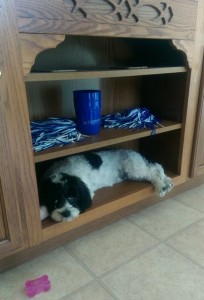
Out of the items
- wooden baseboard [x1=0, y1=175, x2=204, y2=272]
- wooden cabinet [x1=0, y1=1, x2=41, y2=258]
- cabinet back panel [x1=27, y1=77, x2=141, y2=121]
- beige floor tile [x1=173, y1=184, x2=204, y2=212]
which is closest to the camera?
wooden cabinet [x1=0, y1=1, x2=41, y2=258]

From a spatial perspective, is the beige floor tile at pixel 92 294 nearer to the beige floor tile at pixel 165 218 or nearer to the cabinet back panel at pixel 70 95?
the beige floor tile at pixel 165 218

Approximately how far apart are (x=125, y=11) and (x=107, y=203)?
0.58 m

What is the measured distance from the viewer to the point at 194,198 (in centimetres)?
119

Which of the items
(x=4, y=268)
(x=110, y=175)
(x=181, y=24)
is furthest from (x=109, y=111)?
(x=4, y=268)

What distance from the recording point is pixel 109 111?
3.73 feet

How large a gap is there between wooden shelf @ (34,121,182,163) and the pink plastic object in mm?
343

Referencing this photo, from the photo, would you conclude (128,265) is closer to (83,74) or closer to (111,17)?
(83,74)

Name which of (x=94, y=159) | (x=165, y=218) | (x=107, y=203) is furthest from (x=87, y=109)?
(x=165, y=218)

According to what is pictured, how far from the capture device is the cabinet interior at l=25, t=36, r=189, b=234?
2.94 ft

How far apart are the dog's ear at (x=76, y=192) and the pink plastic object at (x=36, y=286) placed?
0.72 feet

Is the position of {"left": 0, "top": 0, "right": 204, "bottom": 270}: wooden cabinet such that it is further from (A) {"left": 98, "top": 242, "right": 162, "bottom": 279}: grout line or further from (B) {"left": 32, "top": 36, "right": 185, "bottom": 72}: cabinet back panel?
(A) {"left": 98, "top": 242, "right": 162, "bottom": 279}: grout line

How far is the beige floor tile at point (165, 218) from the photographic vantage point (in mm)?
976

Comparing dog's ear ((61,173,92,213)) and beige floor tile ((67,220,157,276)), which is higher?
dog's ear ((61,173,92,213))

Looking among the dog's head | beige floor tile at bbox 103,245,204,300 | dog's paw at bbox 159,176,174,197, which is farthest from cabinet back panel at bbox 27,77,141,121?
beige floor tile at bbox 103,245,204,300
